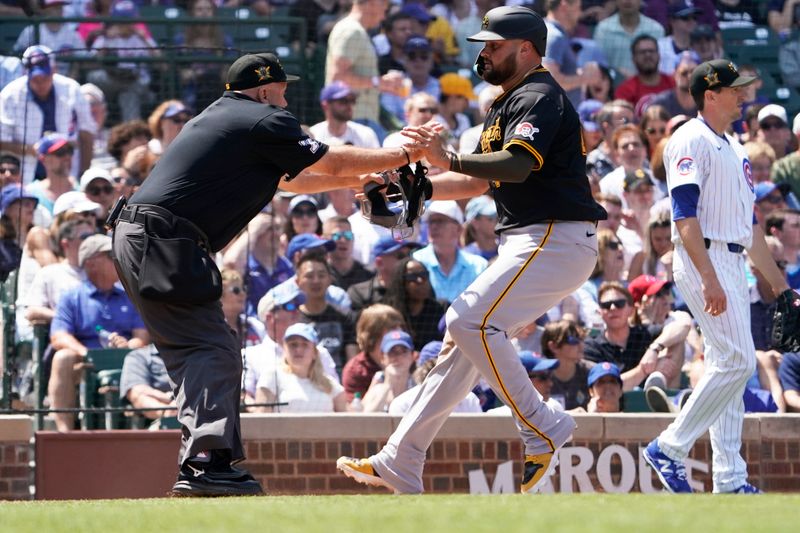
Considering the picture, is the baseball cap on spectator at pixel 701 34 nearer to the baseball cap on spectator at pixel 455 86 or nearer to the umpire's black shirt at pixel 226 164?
the baseball cap on spectator at pixel 455 86

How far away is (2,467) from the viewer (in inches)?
328

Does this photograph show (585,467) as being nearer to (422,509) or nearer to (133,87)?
(422,509)

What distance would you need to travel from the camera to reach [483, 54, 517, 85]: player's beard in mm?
6891

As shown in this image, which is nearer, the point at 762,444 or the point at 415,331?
the point at 762,444

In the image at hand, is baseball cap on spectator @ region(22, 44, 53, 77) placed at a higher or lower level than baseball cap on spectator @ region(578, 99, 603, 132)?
A: higher

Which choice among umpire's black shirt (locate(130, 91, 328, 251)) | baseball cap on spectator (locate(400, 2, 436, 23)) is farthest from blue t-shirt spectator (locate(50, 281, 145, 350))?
baseball cap on spectator (locate(400, 2, 436, 23))

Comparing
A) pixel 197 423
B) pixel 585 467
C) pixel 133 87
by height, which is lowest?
pixel 585 467

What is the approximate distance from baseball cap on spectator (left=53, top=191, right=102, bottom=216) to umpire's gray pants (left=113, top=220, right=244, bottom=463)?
423cm

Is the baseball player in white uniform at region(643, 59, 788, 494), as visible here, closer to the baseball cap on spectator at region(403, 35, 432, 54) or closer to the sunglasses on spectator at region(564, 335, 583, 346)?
the sunglasses on spectator at region(564, 335, 583, 346)

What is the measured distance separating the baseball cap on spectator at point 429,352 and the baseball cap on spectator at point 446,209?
5.07 ft

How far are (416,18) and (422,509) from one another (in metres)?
10.3

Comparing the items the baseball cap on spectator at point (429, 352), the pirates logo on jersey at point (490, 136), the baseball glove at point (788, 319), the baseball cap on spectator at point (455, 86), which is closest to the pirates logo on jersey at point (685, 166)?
the baseball glove at point (788, 319)

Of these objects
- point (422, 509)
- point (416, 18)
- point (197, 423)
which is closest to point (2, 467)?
point (197, 423)

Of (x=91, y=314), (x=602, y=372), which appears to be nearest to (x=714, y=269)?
(x=602, y=372)
